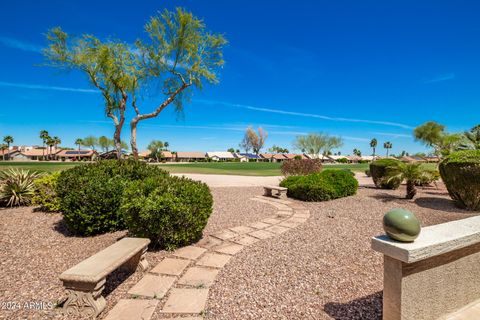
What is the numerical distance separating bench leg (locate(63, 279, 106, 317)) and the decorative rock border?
0.63 ft

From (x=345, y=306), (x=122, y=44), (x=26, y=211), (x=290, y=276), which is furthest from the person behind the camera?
(x=122, y=44)

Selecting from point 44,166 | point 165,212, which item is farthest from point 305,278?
point 44,166

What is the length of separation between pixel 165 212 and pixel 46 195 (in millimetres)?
4721

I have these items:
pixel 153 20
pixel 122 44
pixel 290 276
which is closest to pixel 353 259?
pixel 290 276

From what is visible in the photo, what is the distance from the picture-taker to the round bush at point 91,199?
481 centimetres

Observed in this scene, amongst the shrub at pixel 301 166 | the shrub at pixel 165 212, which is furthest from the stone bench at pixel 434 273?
the shrub at pixel 301 166

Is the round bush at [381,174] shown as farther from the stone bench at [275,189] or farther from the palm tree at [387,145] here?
the palm tree at [387,145]

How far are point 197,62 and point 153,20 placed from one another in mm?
3903

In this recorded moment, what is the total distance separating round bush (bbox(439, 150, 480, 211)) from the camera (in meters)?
7.20

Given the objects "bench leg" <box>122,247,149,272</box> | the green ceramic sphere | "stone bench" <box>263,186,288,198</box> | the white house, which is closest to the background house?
the white house

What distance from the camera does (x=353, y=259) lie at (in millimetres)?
3939

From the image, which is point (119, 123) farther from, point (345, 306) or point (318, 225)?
point (345, 306)

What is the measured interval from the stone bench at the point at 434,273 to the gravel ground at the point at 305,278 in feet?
1.84

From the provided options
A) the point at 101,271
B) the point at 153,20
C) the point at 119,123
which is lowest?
the point at 101,271
